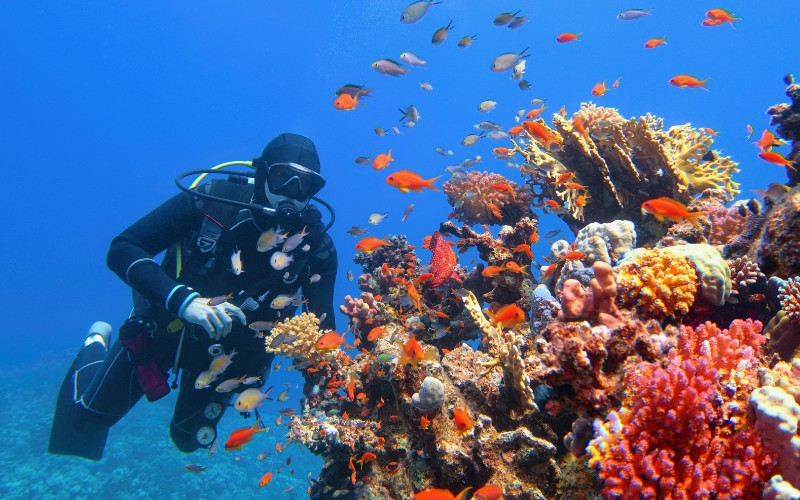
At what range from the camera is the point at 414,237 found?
153 meters

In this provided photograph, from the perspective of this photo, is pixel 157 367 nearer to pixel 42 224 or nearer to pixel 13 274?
pixel 13 274

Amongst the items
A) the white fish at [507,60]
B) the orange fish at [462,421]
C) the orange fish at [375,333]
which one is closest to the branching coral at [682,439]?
the orange fish at [462,421]

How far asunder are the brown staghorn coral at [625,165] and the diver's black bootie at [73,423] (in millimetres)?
9032

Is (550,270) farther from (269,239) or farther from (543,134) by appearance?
(269,239)

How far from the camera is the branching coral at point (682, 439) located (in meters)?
2.02

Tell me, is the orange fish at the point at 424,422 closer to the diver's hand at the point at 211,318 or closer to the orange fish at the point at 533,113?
the diver's hand at the point at 211,318

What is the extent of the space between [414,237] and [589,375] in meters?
150

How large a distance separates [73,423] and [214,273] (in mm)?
4141

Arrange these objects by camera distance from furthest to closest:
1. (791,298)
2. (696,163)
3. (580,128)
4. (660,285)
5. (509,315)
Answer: (696,163), (580,128), (509,315), (660,285), (791,298)

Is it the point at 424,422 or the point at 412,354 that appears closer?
the point at 424,422

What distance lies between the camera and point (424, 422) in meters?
3.76

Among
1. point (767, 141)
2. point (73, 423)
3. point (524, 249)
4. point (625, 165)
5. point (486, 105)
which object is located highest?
point (486, 105)

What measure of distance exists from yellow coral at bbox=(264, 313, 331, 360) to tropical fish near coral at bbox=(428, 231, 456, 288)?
218 cm

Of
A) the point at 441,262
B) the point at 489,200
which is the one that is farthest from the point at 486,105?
the point at 441,262
